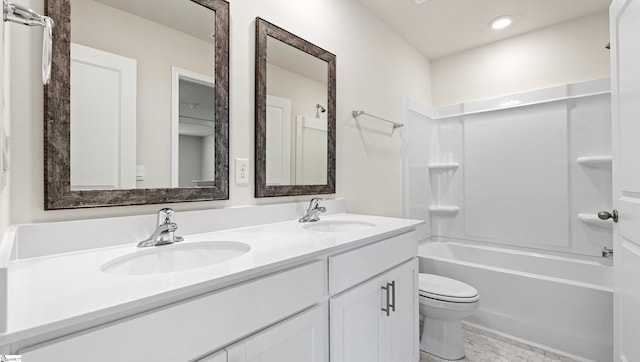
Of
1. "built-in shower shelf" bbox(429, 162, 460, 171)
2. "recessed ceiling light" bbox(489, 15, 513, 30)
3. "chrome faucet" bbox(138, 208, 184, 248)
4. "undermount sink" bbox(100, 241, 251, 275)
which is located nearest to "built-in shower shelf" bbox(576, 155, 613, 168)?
"built-in shower shelf" bbox(429, 162, 460, 171)

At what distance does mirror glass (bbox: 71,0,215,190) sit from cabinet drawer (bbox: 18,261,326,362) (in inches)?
24.3

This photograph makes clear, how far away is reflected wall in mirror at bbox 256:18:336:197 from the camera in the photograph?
56.7 inches

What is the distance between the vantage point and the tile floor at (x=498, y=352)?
1756 mm

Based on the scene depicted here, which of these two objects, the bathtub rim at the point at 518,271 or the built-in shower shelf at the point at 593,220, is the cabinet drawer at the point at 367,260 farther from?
the built-in shower shelf at the point at 593,220

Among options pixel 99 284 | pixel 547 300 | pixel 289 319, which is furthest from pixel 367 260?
pixel 547 300

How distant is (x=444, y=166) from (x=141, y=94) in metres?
2.70

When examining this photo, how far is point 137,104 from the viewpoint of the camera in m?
1.07

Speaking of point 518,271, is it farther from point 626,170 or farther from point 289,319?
point 289,319

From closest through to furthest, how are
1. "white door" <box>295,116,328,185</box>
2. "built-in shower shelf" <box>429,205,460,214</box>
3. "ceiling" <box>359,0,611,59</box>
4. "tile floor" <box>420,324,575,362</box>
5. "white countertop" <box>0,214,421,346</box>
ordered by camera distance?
1. "white countertop" <box>0,214,421,346</box>
2. "white door" <box>295,116,328,185</box>
3. "tile floor" <box>420,324,575,362</box>
4. "ceiling" <box>359,0,611,59</box>
5. "built-in shower shelf" <box>429,205,460,214</box>

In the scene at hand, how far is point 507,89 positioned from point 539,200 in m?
1.04

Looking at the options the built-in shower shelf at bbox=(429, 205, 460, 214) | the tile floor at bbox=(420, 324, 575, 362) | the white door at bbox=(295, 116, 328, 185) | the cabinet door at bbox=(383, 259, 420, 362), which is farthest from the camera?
the built-in shower shelf at bbox=(429, 205, 460, 214)

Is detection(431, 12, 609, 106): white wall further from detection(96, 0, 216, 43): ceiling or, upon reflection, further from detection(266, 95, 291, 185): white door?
detection(96, 0, 216, 43): ceiling

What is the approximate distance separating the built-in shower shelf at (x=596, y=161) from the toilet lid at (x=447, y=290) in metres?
1.43

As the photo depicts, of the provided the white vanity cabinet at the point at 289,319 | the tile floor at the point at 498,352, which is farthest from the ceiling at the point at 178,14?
the tile floor at the point at 498,352
